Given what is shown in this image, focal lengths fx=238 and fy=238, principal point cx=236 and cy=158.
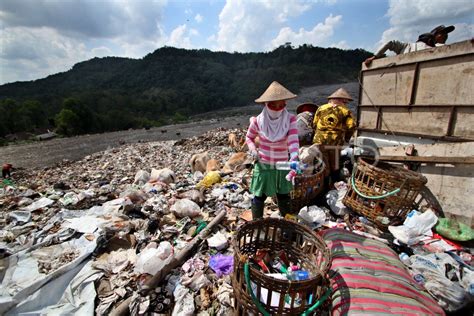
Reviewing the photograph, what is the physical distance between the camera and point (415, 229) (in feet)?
8.11

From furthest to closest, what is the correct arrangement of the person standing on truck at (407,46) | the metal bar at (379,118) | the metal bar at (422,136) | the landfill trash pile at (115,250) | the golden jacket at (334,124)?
the metal bar at (379,118)
the golden jacket at (334,124)
the person standing on truck at (407,46)
the metal bar at (422,136)
the landfill trash pile at (115,250)

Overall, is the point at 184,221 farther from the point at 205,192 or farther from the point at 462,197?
the point at 462,197

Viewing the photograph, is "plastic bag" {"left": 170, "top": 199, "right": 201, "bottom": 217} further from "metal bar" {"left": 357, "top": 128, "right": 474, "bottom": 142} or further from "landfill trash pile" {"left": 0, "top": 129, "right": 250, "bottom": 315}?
"metal bar" {"left": 357, "top": 128, "right": 474, "bottom": 142}

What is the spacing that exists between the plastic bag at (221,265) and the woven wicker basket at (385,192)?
1.70m

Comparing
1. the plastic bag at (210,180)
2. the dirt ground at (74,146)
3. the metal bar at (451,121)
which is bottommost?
the dirt ground at (74,146)

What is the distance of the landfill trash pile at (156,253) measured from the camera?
194cm

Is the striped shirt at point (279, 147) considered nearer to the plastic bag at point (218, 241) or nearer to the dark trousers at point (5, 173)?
the plastic bag at point (218, 241)

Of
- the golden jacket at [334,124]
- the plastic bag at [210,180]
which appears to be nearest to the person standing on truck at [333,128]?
the golden jacket at [334,124]

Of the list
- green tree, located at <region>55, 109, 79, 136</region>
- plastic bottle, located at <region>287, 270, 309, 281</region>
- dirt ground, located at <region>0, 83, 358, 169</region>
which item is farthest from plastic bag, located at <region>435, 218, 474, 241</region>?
green tree, located at <region>55, 109, 79, 136</region>

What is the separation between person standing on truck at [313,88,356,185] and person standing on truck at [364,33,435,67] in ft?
3.00

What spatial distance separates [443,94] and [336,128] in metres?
1.28

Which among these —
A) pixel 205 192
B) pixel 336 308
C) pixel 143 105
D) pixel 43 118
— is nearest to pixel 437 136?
pixel 336 308

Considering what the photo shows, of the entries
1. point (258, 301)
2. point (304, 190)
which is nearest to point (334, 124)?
point (304, 190)

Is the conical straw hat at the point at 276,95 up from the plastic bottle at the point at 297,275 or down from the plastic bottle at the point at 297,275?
up
